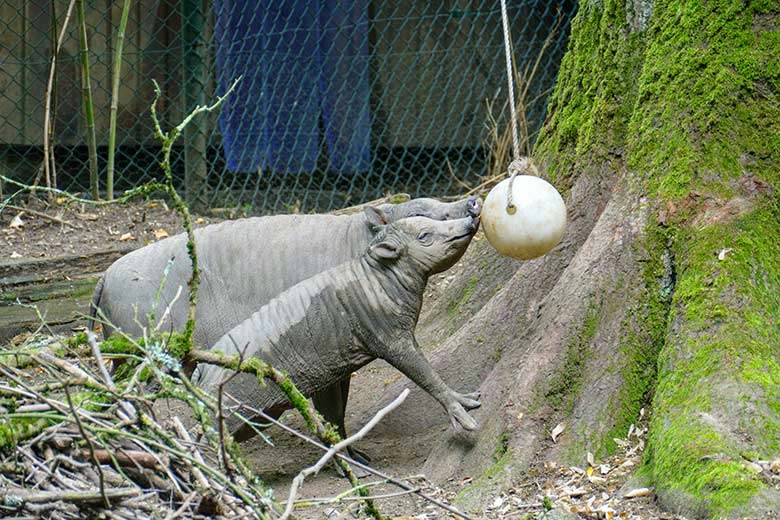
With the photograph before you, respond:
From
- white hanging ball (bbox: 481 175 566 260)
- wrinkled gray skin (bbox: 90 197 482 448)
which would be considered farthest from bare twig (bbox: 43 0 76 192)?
white hanging ball (bbox: 481 175 566 260)

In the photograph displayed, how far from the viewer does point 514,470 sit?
4.30 meters

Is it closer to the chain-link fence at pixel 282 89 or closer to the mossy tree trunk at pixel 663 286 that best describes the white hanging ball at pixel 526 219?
the mossy tree trunk at pixel 663 286

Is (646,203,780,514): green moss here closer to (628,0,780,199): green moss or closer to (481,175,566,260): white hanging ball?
(628,0,780,199): green moss

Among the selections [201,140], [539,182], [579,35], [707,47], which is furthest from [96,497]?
[201,140]

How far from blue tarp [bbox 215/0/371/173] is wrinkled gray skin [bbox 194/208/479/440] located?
12.3 feet

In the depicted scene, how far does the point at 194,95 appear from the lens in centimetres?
827

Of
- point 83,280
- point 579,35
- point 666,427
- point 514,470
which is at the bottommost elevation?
point 83,280

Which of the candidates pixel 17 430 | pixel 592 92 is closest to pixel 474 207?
pixel 592 92

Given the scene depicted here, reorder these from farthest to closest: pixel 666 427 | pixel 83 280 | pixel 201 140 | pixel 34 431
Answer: pixel 201 140
pixel 83 280
pixel 666 427
pixel 34 431

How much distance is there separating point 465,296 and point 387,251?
841 mm

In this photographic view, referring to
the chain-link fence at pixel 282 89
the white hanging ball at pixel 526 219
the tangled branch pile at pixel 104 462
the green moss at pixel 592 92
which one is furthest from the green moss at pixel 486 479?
the chain-link fence at pixel 282 89

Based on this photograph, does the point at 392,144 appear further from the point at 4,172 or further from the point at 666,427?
the point at 666,427

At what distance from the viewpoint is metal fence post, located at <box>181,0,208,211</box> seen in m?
8.19

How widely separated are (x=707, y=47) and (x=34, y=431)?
2810mm
